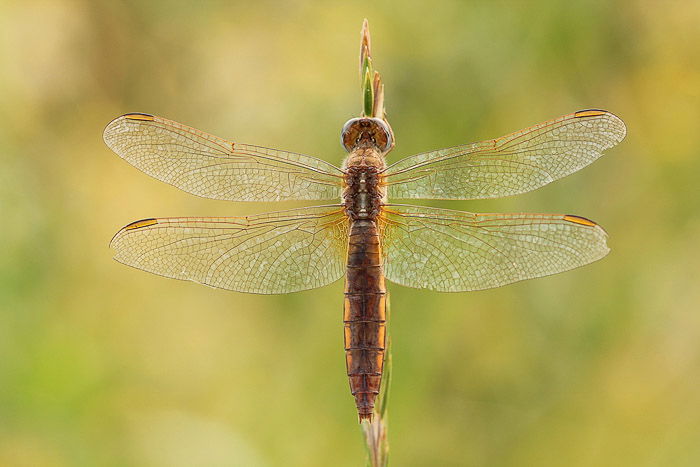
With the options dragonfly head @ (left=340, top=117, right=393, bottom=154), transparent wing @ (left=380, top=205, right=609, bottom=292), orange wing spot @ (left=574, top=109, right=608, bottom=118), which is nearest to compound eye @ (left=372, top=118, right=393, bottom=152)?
dragonfly head @ (left=340, top=117, right=393, bottom=154)

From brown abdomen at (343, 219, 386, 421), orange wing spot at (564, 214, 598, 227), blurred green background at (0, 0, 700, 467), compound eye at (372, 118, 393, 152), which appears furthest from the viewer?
blurred green background at (0, 0, 700, 467)

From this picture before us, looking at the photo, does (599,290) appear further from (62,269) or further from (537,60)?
(62,269)

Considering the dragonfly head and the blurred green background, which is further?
the blurred green background

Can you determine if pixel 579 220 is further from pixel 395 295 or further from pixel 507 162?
pixel 395 295

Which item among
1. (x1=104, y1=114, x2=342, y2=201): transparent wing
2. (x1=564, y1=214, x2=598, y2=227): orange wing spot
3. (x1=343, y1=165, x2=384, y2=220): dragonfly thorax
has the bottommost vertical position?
(x1=564, y1=214, x2=598, y2=227): orange wing spot

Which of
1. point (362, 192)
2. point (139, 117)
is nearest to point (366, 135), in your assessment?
point (362, 192)

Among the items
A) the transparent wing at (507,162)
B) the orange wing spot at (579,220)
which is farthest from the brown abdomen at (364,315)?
the orange wing spot at (579,220)

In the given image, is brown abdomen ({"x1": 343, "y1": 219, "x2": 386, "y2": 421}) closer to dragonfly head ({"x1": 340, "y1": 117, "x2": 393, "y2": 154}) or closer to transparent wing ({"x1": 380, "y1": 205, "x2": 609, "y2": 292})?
transparent wing ({"x1": 380, "y1": 205, "x2": 609, "y2": 292})
